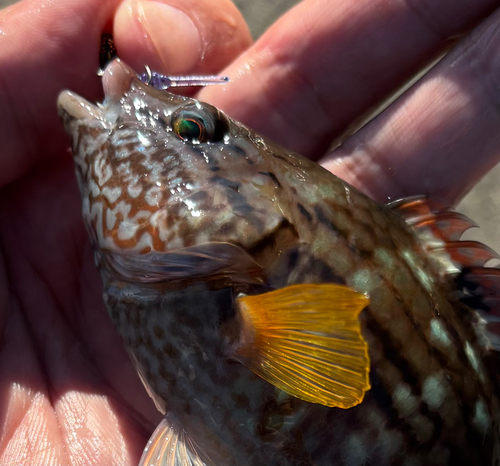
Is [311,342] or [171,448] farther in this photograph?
[171,448]

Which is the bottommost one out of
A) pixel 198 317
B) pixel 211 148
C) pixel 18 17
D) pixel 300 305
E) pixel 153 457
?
pixel 153 457

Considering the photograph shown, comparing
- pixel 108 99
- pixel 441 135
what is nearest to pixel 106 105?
pixel 108 99

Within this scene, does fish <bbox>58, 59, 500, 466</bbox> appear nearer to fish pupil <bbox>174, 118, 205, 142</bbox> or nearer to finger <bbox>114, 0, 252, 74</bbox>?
fish pupil <bbox>174, 118, 205, 142</bbox>

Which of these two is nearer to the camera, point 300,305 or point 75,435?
point 300,305

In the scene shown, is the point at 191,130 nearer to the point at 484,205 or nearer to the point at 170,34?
the point at 170,34

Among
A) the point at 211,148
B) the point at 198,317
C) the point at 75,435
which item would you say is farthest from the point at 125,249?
the point at 75,435

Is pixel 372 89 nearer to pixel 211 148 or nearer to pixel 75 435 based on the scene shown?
pixel 211 148

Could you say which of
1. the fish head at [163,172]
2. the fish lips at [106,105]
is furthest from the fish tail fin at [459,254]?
the fish lips at [106,105]
